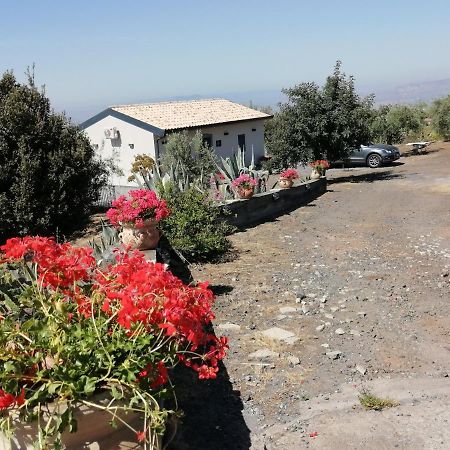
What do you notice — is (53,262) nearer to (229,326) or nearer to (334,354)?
(334,354)

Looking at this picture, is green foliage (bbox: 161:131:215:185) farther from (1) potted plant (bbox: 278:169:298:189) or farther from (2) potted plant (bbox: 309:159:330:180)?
(1) potted plant (bbox: 278:169:298:189)

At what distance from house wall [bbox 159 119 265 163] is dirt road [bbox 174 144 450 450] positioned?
18.6 meters

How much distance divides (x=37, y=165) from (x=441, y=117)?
1087 inches

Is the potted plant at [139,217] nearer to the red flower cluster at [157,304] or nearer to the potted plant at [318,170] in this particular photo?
the red flower cluster at [157,304]

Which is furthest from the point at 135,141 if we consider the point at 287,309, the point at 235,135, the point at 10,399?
the point at 10,399

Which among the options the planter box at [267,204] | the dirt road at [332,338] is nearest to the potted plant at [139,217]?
the dirt road at [332,338]

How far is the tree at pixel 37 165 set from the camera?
15.8 metres

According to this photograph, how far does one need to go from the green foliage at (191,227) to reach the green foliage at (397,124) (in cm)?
2639

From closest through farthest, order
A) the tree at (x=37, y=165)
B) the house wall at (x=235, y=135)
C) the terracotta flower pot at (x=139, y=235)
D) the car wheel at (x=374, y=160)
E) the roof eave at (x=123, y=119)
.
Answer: the terracotta flower pot at (x=139, y=235)
the tree at (x=37, y=165)
the car wheel at (x=374, y=160)
the roof eave at (x=123, y=119)
the house wall at (x=235, y=135)

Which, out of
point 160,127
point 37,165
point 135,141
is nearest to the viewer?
point 37,165

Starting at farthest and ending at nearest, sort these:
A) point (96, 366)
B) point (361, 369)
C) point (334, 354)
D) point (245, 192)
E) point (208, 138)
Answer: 1. point (208, 138)
2. point (245, 192)
3. point (334, 354)
4. point (361, 369)
5. point (96, 366)

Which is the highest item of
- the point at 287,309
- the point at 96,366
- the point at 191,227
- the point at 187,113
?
the point at 187,113

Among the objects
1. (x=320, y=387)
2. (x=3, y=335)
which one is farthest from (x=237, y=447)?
(x=3, y=335)

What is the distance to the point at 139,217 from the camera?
279 inches
